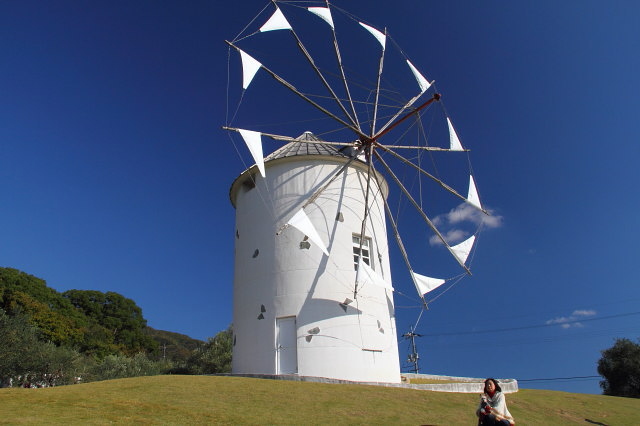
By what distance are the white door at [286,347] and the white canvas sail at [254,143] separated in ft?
19.3

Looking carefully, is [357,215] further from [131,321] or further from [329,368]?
[131,321]

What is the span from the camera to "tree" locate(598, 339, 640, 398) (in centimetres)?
3112

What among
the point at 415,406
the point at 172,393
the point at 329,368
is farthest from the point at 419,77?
the point at 172,393

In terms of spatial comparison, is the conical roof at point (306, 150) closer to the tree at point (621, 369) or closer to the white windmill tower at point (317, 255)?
the white windmill tower at point (317, 255)

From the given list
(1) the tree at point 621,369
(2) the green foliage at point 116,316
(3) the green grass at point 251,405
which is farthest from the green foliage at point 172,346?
(1) the tree at point 621,369

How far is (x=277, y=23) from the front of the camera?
57.0 feet

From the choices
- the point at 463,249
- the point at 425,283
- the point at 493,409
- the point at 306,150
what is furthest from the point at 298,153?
the point at 493,409

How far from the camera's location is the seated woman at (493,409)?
6637 millimetres

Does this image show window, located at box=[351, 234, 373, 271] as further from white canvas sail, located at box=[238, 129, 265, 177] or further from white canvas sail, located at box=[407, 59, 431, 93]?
→ white canvas sail, located at box=[407, 59, 431, 93]

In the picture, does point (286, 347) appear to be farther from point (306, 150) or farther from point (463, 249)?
point (463, 249)

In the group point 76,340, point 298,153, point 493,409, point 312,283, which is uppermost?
point 298,153

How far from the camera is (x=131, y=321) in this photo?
5806 cm

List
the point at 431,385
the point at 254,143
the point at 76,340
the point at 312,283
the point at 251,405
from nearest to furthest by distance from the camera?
the point at 251,405 → the point at 254,143 → the point at 431,385 → the point at 312,283 → the point at 76,340

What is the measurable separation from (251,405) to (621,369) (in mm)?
31821
